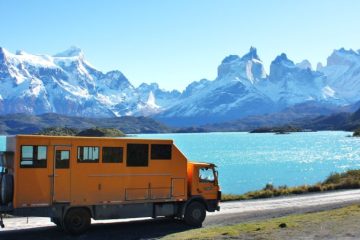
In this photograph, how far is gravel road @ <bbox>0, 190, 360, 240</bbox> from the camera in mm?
22859

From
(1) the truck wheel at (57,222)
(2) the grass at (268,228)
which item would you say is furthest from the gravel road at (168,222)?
(2) the grass at (268,228)

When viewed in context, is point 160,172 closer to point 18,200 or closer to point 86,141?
point 86,141

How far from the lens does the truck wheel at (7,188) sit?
21344 millimetres

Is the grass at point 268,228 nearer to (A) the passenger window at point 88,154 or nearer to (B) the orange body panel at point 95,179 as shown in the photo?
(B) the orange body panel at point 95,179

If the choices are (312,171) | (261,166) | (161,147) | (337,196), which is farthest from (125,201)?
(261,166)

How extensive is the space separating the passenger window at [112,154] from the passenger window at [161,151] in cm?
165

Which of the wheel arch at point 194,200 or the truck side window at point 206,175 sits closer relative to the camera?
the wheel arch at point 194,200

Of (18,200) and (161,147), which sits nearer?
(18,200)

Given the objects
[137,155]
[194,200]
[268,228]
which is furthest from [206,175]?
[268,228]

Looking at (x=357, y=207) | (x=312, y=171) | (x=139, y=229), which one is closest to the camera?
(x=139, y=229)

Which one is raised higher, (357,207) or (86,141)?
(86,141)

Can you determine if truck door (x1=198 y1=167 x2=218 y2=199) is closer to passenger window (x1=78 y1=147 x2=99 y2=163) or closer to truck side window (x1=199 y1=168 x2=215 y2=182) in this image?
truck side window (x1=199 y1=168 x2=215 y2=182)

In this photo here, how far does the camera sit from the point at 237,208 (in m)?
32.8

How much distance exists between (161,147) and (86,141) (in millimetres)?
3773
